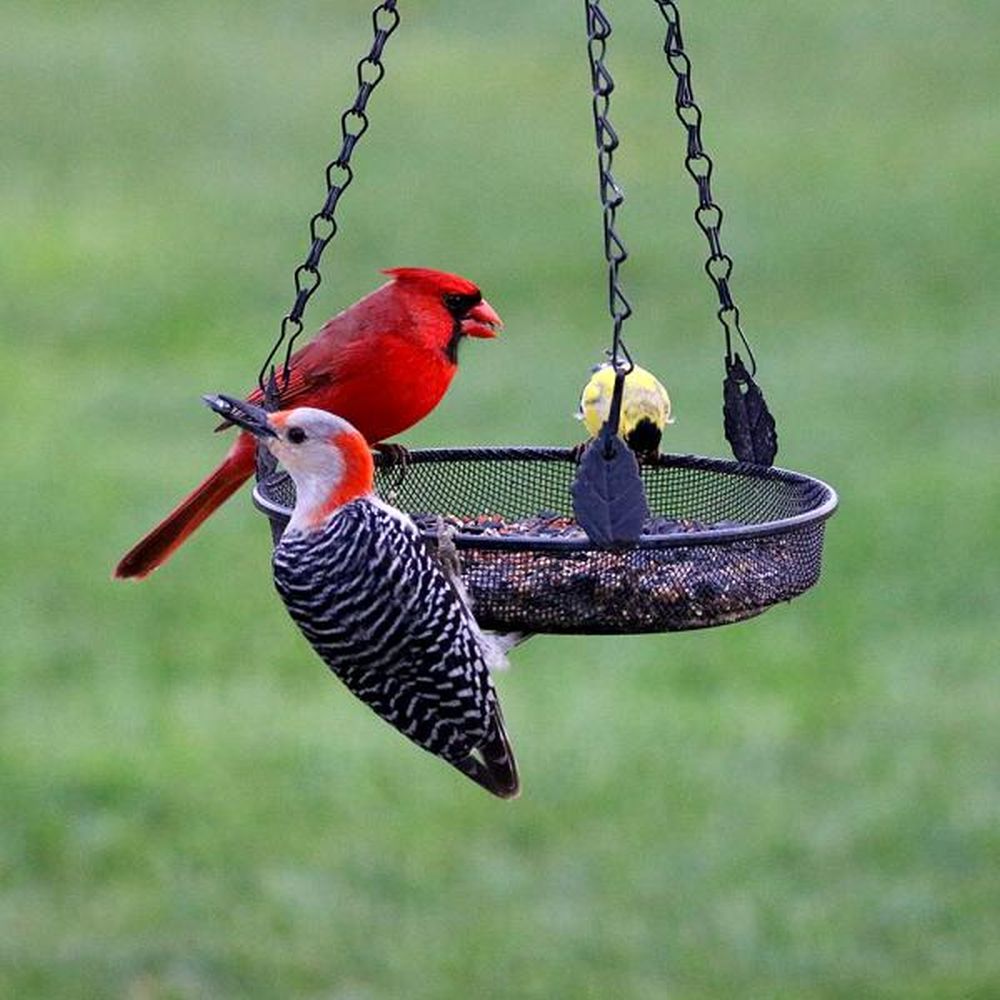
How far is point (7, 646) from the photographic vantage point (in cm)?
965

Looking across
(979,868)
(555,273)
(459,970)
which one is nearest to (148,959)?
(459,970)

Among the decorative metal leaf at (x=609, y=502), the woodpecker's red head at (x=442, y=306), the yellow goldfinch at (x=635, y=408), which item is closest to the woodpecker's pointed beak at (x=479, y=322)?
the woodpecker's red head at (x=442, y=306)

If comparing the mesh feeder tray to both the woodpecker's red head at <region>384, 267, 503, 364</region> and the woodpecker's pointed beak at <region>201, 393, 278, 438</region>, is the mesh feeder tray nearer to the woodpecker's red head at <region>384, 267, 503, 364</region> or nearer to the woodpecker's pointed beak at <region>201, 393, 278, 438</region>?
the woodpecker's pointed beak at <region>201, 393, 278, 438</region>

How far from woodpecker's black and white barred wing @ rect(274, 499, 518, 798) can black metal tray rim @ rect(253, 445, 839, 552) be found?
0.30 feet

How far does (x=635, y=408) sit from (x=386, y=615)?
1076 millimetres

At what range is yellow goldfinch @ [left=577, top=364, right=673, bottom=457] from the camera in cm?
489

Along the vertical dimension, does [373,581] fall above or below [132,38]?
below

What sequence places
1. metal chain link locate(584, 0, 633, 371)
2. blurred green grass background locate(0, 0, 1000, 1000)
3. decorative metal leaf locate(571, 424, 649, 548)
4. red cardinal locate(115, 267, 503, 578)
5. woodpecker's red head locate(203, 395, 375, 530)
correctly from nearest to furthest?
decorative metal leaf locate(571, 424, 649, 548) < metal chain link locate(584, 0, 633, 371) < woodpecker's red head locate(203, 395, 375, 530) < red cardinal locate(115, 267, 503, 578) < blurred green grass background locate(0, 0, 1000, 1000)

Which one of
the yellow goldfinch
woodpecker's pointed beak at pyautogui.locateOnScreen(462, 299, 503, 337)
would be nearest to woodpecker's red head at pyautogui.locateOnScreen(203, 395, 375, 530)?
the yellow goldfinch

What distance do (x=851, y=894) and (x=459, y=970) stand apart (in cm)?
132

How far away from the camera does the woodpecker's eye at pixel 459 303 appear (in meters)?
5.38

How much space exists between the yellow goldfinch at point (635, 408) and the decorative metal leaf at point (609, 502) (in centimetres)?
103

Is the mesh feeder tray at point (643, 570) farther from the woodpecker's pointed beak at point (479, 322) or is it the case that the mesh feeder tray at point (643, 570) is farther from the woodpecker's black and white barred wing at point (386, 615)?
the woodpecker's pointed beak at point (479, 322)

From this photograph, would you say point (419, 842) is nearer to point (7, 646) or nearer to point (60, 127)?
point (7, 646)
